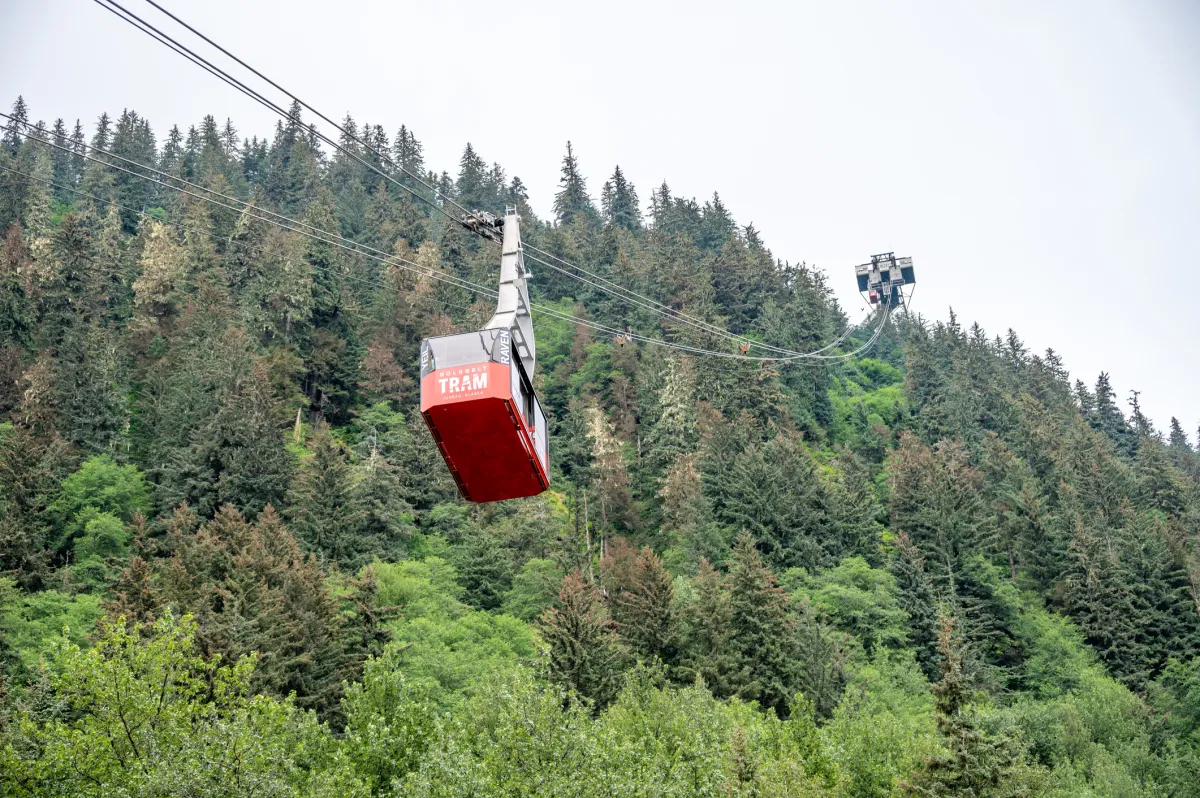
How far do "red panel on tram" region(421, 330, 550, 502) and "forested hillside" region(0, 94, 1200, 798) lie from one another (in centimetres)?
805

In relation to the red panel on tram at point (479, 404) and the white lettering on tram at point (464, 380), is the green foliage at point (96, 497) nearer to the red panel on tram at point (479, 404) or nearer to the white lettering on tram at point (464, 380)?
the red panel on tram at point (479, 404)

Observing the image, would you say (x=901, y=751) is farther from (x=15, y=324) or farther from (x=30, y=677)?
(x=15, y=324)

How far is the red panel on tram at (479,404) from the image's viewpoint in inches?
901

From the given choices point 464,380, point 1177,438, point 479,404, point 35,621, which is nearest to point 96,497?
point 35,621

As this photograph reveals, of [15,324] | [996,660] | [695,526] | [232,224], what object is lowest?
[996,660]

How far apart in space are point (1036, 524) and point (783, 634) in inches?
1049

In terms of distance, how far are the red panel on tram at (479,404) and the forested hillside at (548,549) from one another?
8.05 meters

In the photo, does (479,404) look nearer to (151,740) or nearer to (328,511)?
(151,740)

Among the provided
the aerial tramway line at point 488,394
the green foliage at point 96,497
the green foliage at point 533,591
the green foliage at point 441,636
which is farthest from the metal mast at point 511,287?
the green foliage at point 96,497

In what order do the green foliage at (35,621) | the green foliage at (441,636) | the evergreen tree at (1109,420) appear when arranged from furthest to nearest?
the evergreen tree at (1109,420)
the green foliage at (441,636)
the green foliage at (35,621)

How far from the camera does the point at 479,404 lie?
22797 mm

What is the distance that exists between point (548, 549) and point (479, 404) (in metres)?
36.5

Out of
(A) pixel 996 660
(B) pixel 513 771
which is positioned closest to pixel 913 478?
(A) pixel 996 660

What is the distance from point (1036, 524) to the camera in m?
65.8
